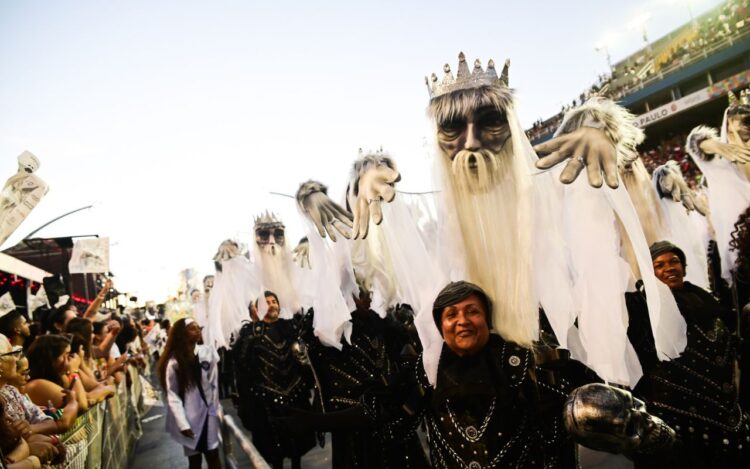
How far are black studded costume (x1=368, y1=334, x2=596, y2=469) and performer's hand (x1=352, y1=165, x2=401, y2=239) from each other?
1497 millimetres

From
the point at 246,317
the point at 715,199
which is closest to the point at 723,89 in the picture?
the point at 715,199

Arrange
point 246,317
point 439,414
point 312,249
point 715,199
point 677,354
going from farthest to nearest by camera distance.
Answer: point 246,317, point 715,199, point 312,249, point 677,354, point 439,414

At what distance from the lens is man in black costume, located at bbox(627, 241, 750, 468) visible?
2955 millimetres

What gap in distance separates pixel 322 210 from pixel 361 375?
1603mm

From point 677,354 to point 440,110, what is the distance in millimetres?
2020

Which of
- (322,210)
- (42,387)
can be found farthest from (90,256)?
(322,210)

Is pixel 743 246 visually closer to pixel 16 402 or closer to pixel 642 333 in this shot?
pixel 642 333

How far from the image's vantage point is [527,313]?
2707 mm

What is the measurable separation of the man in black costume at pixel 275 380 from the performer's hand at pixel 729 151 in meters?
5.03

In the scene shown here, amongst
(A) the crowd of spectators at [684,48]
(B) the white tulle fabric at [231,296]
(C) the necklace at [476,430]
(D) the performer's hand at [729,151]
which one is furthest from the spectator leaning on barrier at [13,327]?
(A) the crowd of spectators at [684,48]

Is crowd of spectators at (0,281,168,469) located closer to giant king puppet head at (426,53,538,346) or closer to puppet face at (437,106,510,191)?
giant king puppet head at (426,53,538,346)

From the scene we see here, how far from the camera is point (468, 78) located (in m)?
3.12

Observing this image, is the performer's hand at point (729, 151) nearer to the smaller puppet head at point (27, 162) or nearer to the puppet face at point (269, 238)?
the puppet face at point (269, 238)

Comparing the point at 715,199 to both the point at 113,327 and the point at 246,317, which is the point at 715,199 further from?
the point at 113,327
